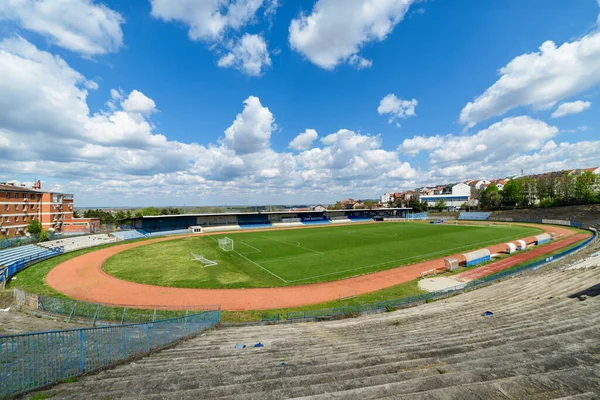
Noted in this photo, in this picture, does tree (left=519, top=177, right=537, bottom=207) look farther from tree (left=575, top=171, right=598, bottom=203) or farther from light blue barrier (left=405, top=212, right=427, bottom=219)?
light blue barrier (left=405, top=212, right=427, bottom=219)

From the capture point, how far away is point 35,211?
168 ft

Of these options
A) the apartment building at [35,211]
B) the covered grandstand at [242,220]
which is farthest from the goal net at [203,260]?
the apartment building at [35,211]

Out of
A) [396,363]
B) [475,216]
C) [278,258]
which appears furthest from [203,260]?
[475,216]

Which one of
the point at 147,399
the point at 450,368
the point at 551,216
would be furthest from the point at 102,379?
the point at 551,216

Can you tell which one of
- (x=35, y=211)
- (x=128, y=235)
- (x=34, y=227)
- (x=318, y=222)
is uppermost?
(x=35, y=211)

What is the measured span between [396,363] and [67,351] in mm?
9700

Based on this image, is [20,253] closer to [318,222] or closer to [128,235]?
[128,235]

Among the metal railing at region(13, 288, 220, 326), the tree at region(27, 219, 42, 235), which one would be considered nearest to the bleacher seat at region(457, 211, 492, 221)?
the metal railing at region(13, 288, 220, 326)

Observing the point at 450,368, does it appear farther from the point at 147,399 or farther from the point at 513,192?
the point at 513,192

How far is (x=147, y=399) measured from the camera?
554 centimetres

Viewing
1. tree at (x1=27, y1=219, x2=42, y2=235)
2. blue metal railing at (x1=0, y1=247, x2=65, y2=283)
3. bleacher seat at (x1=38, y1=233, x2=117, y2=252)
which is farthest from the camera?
tree at (x1=27, y1=219, x2=42, y2=235)

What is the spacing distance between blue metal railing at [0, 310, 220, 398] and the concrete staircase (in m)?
0.61

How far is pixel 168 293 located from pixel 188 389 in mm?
18363

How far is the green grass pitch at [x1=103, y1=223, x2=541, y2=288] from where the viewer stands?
2586 centimetres
